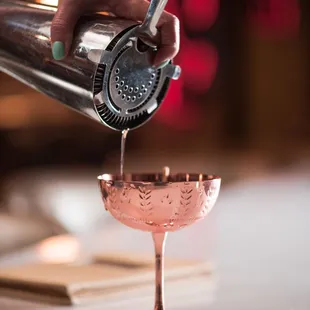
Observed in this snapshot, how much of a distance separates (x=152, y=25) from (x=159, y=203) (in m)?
0.21

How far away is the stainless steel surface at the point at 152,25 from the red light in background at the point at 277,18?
435cm

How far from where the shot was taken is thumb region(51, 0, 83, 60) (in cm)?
87

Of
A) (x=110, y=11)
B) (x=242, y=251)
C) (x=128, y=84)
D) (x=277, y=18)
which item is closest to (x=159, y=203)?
(x=128, y=84)

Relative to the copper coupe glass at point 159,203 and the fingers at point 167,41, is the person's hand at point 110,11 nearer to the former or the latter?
the fingers at point 167,41

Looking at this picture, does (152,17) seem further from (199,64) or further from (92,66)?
(199,64)

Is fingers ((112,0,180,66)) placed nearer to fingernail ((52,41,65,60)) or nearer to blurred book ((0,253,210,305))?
fingernail ((52,41,65,60))

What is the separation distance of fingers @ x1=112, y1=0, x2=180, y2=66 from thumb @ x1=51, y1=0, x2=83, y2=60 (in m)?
0.06

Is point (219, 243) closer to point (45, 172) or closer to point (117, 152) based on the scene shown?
point (45, 172)

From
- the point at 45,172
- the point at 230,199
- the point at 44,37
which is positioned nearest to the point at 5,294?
the point at 44,37

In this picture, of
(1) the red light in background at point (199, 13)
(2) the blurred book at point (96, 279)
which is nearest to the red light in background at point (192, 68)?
(1) the red light in background at point (199, 13)

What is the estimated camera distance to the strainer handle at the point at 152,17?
836 mm

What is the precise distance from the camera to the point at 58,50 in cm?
88

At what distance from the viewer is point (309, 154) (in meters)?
4.80

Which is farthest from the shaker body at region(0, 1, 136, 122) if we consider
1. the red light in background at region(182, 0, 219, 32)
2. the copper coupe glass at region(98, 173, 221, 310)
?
the red light in background at region(182, 0, 219, 32)
